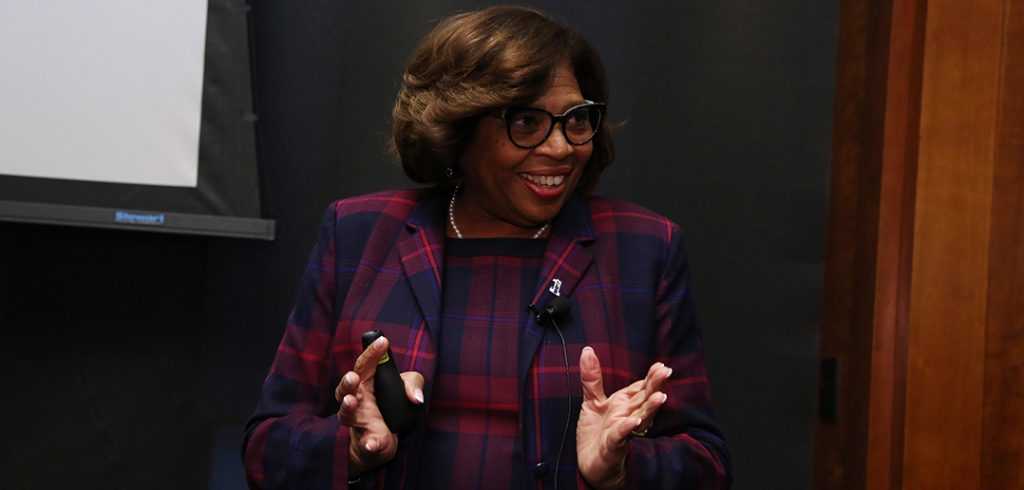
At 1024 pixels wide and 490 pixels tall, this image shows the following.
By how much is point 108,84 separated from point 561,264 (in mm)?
1200

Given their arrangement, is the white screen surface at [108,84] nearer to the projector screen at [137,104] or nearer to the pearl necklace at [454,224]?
the projector screen at [137,104]

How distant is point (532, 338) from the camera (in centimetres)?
149

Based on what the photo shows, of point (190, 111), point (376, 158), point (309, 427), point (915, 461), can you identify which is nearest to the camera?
point (309, 427)

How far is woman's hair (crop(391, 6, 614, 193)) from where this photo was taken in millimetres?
1549

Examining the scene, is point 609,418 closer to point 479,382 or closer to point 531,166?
point 479,382

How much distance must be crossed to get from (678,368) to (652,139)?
0.84 meters

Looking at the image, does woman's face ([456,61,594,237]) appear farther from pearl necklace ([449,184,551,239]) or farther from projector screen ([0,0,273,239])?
projector screen ([0,0,273,239])

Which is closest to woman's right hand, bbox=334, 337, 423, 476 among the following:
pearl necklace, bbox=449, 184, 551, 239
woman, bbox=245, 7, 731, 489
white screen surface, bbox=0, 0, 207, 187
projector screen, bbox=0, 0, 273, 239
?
woman, bbox=245, 7, 731, 489

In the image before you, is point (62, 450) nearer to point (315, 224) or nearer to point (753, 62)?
point (315, 224)

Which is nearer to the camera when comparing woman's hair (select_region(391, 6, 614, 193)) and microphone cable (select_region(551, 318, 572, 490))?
microphone cable (select_region(551, 318, 572, 490))

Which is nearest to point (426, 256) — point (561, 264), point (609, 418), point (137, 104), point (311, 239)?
point (561, 264)

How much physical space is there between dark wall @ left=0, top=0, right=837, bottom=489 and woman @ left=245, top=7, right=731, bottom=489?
0.60 m

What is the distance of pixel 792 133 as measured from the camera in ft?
7.32

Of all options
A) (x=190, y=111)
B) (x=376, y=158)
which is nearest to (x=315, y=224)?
(x=376, y=158)
